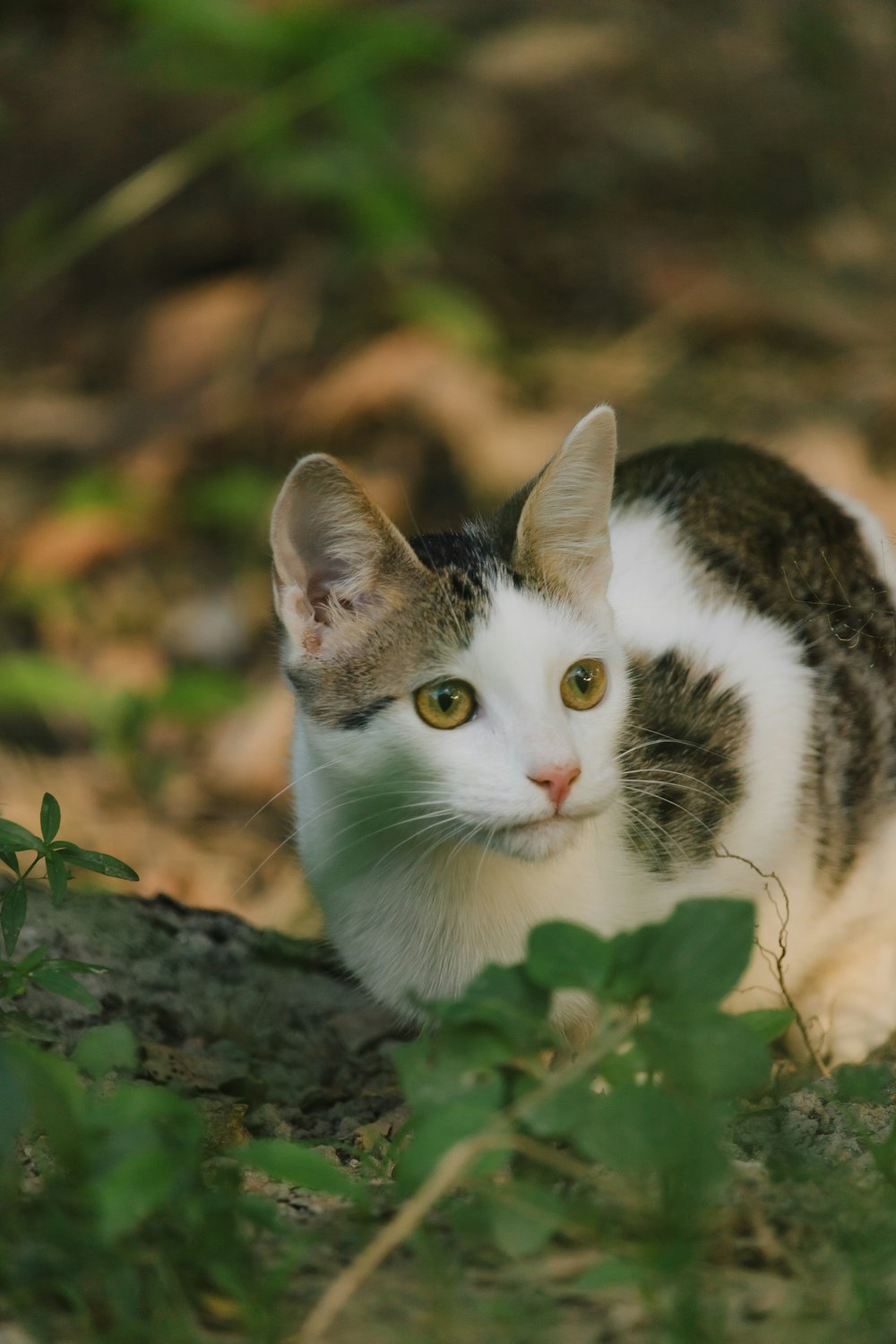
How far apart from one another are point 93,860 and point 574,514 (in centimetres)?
114

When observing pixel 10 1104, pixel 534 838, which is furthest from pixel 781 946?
pixel 10 1104

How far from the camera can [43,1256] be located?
5.45 ft

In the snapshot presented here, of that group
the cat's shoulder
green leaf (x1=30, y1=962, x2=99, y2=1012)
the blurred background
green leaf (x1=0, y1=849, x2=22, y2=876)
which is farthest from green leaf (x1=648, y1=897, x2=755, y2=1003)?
the blurred background

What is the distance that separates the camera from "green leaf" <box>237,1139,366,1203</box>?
1.77m

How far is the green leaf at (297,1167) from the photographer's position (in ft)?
5.81

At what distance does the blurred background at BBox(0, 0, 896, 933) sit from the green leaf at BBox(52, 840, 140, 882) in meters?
2.26

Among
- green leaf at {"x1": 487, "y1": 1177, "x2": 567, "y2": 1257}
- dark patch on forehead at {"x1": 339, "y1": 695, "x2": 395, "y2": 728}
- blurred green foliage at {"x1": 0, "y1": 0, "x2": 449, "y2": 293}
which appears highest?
blurred green foliage at {"x1": 0, "y1": 0, "x2": 449, "y2": 293}

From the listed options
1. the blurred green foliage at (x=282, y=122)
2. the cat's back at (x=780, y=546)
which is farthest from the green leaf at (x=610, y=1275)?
the blurred green foliage at (x=282, y=122)

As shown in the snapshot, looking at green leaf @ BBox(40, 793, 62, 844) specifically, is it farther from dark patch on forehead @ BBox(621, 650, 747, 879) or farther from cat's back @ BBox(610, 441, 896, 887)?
cat's back @ BBox(610, 441, 896, 887)

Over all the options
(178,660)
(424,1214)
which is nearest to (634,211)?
(178,660)

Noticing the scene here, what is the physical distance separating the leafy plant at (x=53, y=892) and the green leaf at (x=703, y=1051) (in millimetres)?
848

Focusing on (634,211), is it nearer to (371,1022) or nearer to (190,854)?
(190,854)

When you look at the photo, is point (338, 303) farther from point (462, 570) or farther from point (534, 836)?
point (534, 836)

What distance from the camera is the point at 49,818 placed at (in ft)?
7.28
